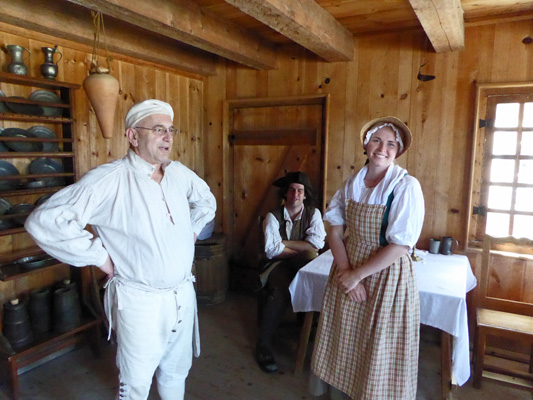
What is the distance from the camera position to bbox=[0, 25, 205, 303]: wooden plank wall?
2.44 meters

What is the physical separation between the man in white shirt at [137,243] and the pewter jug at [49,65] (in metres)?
1.17

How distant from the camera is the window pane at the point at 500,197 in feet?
8.84

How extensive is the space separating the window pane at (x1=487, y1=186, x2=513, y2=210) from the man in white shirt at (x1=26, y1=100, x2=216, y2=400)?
2.24m

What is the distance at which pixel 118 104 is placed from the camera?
9.93ft

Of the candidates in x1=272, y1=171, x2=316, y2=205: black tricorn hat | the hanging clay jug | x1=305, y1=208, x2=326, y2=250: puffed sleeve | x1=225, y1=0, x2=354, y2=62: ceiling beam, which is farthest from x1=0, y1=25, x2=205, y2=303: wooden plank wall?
x1=305, y1=208, x2=326, y2=250: puffed sleeve

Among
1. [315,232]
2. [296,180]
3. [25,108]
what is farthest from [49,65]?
[315,232]

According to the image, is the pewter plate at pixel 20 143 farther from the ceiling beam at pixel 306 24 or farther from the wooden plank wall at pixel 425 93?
the wooden plank wall at pixel 425 93

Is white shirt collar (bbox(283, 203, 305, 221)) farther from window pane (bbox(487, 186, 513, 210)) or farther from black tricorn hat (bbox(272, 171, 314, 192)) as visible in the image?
window pane (bbox(487, 186, 513, 210))

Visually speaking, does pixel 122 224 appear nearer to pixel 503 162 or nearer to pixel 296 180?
pixel 296 180

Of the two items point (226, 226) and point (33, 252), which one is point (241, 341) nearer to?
point (226, 226)

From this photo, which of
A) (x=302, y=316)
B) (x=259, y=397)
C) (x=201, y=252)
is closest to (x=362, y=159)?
(x=302, y=316)

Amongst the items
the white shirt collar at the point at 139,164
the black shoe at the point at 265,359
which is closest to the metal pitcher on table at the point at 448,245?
the black shoe at the point at 265,359

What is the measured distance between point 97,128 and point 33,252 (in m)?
1.01

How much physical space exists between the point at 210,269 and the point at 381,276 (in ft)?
6.81
